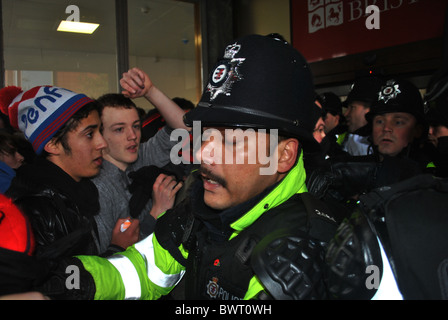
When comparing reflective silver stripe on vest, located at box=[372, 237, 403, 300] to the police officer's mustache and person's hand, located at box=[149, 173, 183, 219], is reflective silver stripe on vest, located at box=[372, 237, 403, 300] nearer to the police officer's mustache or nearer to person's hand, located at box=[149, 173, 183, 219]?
the police officer's mustache

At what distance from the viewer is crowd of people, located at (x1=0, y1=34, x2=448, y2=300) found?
728 millimetres

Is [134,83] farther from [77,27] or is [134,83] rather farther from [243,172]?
[77,27]

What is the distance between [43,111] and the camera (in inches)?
64.6

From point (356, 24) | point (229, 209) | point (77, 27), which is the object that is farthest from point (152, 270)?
point (77, 27)

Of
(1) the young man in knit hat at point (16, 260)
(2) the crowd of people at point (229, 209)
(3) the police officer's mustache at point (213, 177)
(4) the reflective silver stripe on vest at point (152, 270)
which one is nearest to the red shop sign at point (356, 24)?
(2) the crowd of people at point (229, 209)

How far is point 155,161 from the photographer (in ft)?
7.93

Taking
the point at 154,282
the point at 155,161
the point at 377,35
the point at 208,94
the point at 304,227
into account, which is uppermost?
the point at 377,35

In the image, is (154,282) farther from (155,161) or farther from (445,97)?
(155,161)

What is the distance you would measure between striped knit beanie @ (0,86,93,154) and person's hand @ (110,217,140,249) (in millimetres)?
508

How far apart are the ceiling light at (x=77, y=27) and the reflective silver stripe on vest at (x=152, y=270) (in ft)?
13.8

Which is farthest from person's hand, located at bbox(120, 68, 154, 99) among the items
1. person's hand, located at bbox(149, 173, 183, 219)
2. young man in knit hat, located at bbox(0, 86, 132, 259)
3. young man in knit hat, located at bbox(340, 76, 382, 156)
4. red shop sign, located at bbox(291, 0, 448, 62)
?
red shop sign, located at bbox(291, 0, 448, 62)
